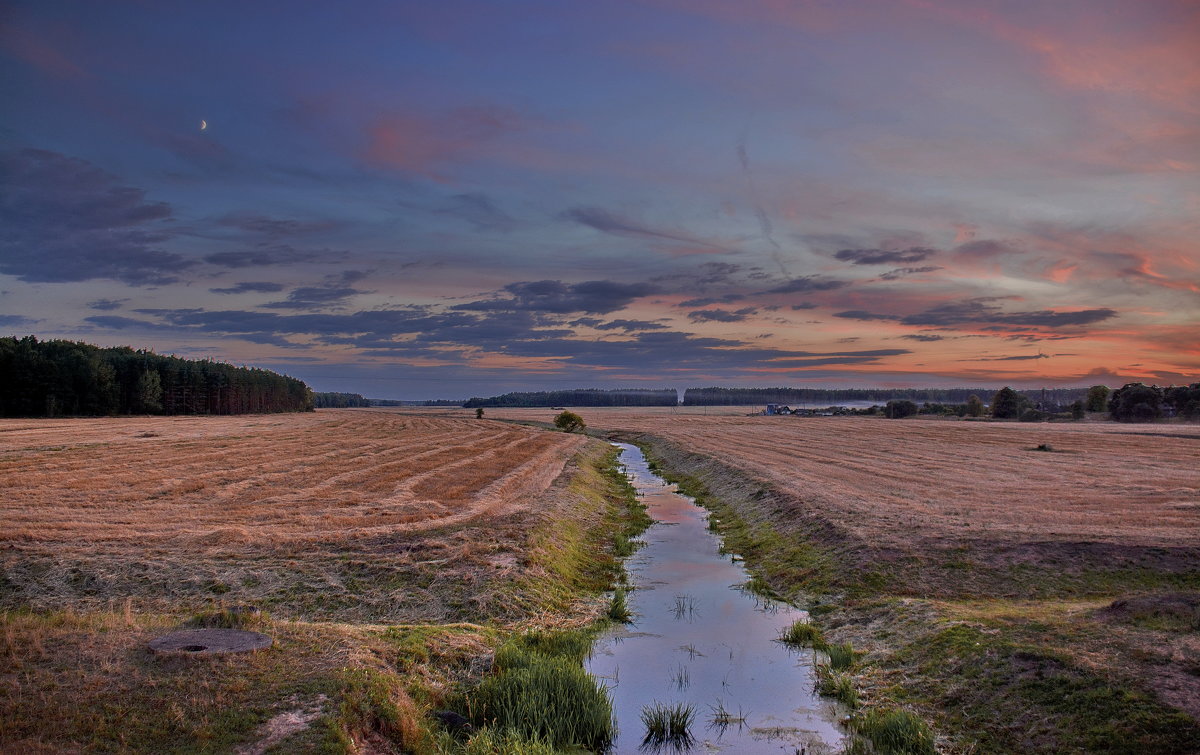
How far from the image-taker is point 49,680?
31.3ft

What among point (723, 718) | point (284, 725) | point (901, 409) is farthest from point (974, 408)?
point (284, 725)

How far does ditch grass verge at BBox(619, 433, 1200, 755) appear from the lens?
32.1ft

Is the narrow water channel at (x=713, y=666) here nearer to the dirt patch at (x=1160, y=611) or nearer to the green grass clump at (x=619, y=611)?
the green grass clump at (x=619, y=611)

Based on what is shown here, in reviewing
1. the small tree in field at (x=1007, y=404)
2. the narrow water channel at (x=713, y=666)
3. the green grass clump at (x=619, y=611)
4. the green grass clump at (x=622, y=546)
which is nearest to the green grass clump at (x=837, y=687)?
the narrow water channel at (x=713, y=666)

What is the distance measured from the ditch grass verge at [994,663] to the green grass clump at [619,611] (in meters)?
4.40

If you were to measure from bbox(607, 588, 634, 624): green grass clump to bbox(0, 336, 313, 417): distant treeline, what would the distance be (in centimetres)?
12169

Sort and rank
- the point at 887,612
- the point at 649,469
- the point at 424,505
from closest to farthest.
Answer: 1. the point at 887,612
2. the point at 424,505
3. the point at 649,469

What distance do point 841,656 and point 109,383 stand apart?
13620 cm

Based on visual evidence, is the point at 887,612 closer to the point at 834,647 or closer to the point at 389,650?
the point at 834,647

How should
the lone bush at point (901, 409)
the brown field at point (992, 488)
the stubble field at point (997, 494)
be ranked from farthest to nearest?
the lone bush at point (901, 409) < the brown field at point (992, 488) < the stubble field at point (997, 494)

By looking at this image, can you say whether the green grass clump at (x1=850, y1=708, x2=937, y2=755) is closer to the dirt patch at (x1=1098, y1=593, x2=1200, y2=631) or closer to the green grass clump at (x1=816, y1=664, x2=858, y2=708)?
the green grass clump at (x1=816, y1=664, x2=858, y2=708)

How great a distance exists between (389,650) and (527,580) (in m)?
6.78

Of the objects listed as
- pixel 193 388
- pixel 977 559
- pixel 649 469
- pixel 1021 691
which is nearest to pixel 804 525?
pixel 977 559

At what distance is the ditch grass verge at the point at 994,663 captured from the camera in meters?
9.77
